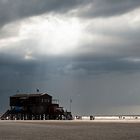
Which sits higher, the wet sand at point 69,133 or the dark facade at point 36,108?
the dark facade at point 36,108

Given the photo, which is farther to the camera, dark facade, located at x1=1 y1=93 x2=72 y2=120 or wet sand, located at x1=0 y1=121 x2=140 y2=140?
dark facade, located at x1=1 y1=93 x2=72 y2=120

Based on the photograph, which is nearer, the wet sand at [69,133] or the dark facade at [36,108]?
the wet sand at [69,133]

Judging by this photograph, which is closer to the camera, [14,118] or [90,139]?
[90,139]

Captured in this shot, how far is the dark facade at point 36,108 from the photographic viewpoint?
127438 mm

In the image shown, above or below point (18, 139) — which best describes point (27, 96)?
above

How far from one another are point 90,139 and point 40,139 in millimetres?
4483

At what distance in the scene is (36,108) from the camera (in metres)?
127

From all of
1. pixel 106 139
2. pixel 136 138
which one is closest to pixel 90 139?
pixel 106 139

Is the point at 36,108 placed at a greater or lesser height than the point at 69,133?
greater

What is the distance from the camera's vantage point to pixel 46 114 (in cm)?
13012

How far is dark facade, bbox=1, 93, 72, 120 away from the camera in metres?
127

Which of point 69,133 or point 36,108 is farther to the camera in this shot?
point 36,108

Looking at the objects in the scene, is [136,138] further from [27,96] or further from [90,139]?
[27,96]

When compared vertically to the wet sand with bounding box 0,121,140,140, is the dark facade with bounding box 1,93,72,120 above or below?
above
